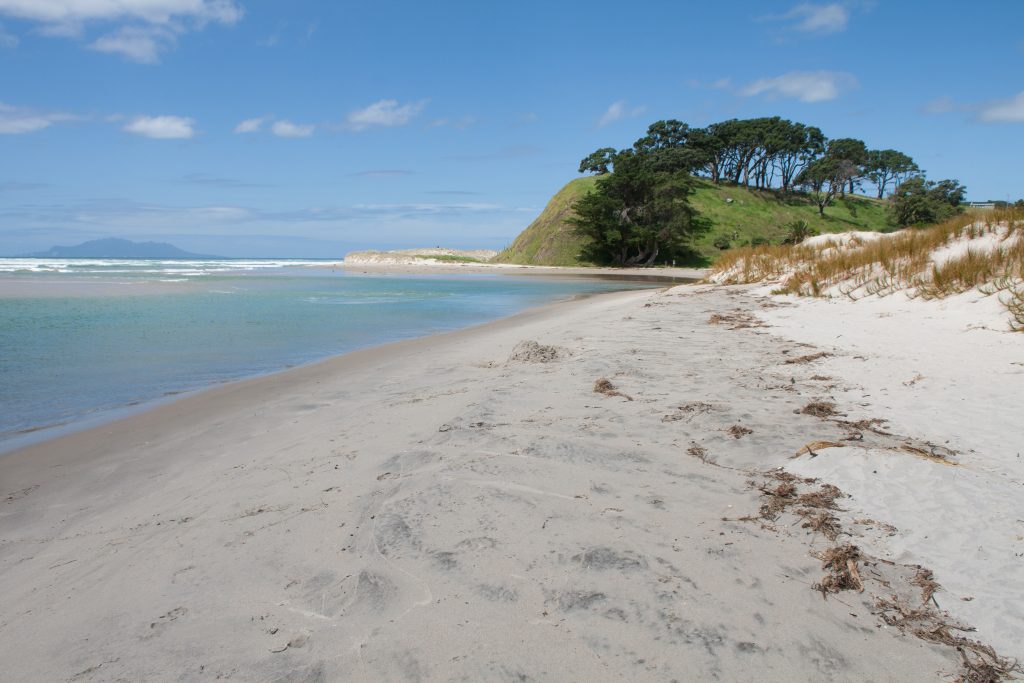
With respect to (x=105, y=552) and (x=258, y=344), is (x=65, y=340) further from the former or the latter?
(x=105, y=552)

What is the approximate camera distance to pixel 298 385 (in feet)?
23.7

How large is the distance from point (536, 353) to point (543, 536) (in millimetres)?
4681

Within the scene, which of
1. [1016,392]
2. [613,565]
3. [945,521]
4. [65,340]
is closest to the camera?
[613,565]

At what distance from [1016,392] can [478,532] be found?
4349mm

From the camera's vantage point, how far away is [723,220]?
52125mm

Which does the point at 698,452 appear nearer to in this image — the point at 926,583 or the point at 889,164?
the point at 926,583

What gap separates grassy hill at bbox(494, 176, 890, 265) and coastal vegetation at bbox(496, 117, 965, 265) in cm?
13

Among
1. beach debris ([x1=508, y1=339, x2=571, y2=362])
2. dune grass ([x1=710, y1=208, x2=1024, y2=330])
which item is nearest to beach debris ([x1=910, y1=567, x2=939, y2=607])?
beach debris ([x1=508, y1=339, x2=571, y2=362])

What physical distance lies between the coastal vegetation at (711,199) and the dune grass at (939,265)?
30.0 metres

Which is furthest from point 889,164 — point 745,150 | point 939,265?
point 939,265

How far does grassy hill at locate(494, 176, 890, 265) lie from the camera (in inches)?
1953

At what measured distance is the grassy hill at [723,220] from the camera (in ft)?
163

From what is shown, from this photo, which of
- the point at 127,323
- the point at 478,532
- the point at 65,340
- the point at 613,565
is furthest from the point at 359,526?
the point at 127,323

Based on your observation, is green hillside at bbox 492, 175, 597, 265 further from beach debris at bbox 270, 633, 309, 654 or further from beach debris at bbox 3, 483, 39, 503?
beach debris at bbox 270, 633, 309, 654
